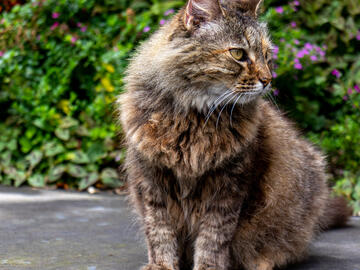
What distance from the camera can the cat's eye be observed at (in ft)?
9.30

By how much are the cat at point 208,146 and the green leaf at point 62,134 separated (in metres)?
2.50

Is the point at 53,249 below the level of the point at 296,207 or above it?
below

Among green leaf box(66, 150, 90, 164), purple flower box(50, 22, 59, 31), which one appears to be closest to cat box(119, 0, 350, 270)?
green leaf box(66, 150, 90, 164)

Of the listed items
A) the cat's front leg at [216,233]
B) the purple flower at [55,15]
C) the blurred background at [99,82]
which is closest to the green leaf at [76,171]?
the blurred background at [99,82]

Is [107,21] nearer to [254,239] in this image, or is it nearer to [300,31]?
[300,31]

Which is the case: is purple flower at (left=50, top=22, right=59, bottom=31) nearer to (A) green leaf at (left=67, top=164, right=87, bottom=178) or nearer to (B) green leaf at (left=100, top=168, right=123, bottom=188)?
(A) green leaf at (left=67, top=164, right=87, bottom=178)

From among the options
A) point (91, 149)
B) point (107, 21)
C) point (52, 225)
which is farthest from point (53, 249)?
point (107, 21)

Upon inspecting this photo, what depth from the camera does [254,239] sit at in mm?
3078

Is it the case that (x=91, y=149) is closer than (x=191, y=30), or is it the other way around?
(x=191, y=30)

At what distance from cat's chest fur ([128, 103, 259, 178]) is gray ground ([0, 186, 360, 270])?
28.0 inches

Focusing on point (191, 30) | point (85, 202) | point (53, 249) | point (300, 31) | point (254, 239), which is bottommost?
point (85, 202)

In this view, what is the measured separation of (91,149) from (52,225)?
5.22 ft

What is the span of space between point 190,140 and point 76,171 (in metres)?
2.80

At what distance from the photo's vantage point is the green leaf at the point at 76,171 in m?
5.47
